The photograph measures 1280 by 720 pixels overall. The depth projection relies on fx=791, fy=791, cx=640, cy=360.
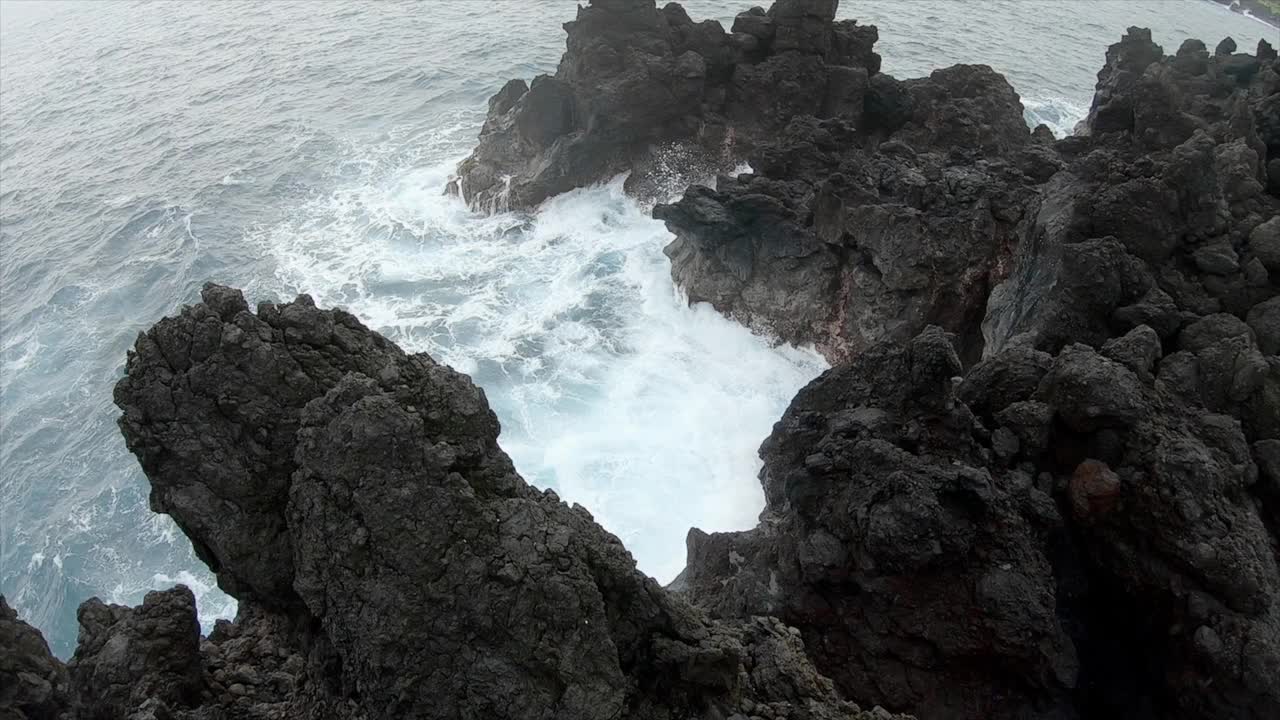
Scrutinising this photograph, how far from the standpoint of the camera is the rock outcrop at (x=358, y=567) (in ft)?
33.9

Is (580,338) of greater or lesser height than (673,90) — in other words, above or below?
below

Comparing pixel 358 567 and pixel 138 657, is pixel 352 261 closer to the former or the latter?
pixel 358 567

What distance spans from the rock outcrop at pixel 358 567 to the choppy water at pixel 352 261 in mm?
12260

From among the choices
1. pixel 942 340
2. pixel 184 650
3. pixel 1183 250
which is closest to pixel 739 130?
pixel 1183 250

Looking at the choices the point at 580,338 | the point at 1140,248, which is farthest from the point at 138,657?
the point at 580,338

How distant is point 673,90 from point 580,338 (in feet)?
44.0

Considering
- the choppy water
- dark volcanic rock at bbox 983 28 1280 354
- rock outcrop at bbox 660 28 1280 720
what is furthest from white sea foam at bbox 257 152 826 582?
dark volcanic rock at bbox 983 28 1280 354

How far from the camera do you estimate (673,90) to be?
37156mm

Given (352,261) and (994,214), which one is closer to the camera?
(994,214)

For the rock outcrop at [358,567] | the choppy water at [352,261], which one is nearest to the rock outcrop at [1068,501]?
the rock outcrop at [358,567]

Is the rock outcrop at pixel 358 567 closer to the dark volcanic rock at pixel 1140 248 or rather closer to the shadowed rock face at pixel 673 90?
the dark volcanic rock at pixel 1140 248

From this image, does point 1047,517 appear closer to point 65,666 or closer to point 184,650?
point 184,650

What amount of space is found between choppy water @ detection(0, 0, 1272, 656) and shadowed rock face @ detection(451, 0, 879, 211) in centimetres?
190

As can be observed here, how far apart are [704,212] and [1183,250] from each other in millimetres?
15442
